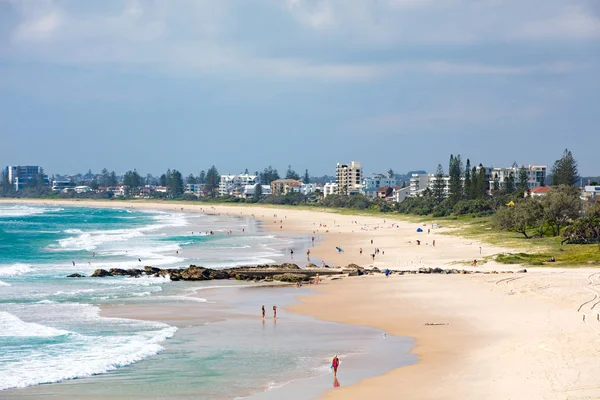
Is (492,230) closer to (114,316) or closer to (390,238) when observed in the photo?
(390,238)

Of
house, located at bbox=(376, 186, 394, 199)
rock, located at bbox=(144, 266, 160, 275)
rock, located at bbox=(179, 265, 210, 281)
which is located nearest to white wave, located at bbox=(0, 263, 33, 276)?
rock, located at bbox=(144, 266, 160, 275)

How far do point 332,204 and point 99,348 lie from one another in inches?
4794

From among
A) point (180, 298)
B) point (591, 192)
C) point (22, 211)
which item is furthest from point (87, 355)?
point (22, 211)

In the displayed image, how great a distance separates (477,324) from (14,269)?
98.6 feet

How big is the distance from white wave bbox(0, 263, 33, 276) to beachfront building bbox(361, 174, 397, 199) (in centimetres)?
13224

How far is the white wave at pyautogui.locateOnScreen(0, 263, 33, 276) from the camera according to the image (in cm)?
4362

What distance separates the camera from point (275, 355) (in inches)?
901

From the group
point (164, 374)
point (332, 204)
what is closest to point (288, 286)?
point (164, 374)

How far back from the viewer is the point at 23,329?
87.1 feet

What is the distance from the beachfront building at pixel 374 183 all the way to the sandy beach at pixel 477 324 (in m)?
126

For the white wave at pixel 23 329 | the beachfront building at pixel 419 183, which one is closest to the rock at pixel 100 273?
the white wave at pixel 23 329

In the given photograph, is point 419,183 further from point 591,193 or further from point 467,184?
point 591,193

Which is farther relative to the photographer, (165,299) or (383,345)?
(165,299)

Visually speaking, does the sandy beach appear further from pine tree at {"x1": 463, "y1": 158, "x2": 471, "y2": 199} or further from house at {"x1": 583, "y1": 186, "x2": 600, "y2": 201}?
pine tree at {"x1": 463, "y1": 158, "x2": 471, "y2": 199}
